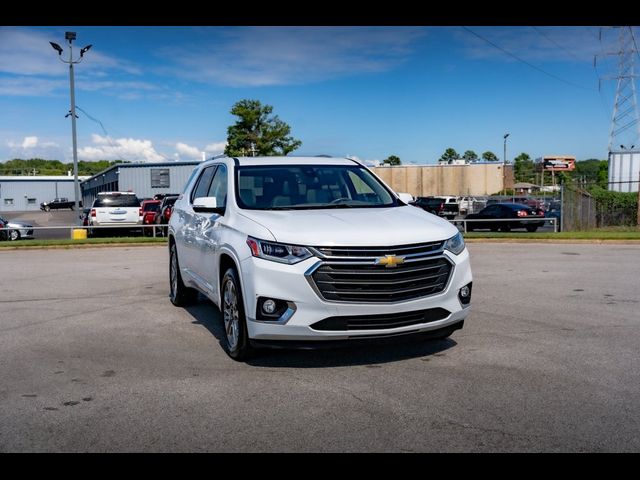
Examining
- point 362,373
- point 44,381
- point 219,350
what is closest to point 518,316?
point 362,373

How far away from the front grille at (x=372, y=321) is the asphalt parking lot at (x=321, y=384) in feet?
0.63

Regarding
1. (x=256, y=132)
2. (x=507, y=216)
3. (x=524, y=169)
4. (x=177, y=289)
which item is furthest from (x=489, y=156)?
(x=177, y=289)

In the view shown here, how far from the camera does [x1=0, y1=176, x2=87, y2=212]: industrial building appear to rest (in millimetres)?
89750

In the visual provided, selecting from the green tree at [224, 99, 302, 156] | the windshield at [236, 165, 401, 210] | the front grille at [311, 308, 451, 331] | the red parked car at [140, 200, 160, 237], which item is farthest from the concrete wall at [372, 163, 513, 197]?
the front grille at [311, 308, 451, 331]

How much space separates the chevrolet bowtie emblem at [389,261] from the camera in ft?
17.6

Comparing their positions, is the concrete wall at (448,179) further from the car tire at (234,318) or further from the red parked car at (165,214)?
the car tire at (234,318)

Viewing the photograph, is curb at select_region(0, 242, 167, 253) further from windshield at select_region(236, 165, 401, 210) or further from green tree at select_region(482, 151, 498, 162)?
green tree at select_region(482, 151, 498, 162)

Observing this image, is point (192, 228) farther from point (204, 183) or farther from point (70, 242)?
point (70, 242)

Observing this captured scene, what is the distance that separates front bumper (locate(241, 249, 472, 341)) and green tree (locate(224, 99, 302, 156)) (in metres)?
51.0

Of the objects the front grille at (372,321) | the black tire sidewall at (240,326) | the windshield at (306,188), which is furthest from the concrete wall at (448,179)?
the front grille at (372,321)
